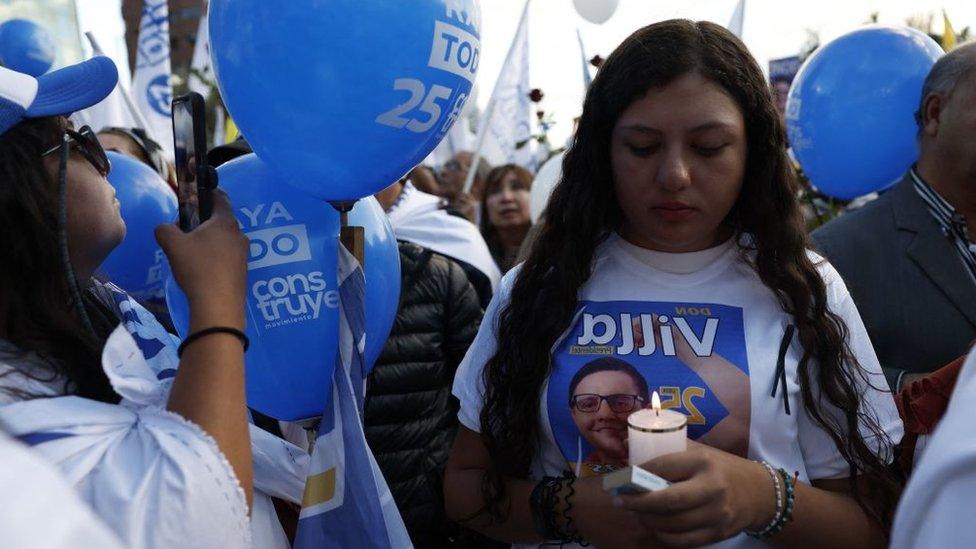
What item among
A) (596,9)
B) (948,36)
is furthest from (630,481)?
(596,9)

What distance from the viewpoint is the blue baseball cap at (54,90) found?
4.81ft

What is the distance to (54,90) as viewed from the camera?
157 cm

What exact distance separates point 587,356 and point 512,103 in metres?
5.86

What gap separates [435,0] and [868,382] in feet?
3.94

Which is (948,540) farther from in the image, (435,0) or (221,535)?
(435,0)

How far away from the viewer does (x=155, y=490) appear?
125 cm

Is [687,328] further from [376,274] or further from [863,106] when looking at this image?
[863,106]

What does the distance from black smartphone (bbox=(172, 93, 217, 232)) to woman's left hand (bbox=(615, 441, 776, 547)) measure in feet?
3.14

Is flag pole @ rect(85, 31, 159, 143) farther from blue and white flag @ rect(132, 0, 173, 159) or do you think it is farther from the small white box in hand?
the small white box in hand

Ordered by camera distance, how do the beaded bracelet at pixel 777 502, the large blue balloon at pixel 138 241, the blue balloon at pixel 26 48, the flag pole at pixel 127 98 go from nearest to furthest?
the beaded bracelet at pixel 777 502 < the blue balloon at pixel 26 48 < the large blue balloon at pixel 138 241 < the flag pole at pixel 127 98

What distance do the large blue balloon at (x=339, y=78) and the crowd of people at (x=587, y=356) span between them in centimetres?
22

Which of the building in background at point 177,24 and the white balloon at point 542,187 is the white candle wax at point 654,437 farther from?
the building in background at point 177,24

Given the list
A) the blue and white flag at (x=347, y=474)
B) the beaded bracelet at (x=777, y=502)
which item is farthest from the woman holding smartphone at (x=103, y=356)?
the beaded bracelet at (x=777, y=502)

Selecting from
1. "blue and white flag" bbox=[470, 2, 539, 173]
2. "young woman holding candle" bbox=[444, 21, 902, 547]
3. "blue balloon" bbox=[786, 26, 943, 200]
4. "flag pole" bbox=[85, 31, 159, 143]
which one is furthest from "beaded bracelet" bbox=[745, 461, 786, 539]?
"blue and white flag" bbox=[470, 2, 539, 173]
